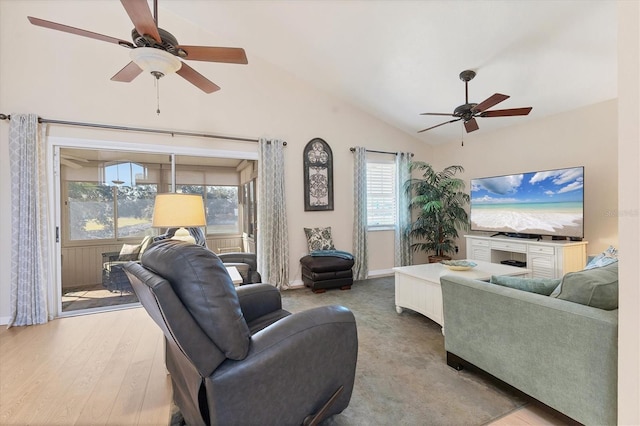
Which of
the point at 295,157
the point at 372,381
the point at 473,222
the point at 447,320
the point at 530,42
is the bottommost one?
the point at 372,381

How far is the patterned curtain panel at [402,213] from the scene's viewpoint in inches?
209

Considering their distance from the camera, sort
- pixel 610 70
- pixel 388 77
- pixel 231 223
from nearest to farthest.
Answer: pixel 610 70, pixel 388 77, pixel 231 223

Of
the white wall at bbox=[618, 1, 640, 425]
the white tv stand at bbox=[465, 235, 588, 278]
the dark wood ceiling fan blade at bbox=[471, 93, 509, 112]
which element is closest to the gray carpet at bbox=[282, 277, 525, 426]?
the white wall at bbox=[618, 1, 640, 425]

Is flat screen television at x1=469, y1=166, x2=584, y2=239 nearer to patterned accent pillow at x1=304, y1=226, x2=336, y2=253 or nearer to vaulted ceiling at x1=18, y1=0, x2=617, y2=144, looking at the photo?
vaulted ceiling at x1=18, y1=0, x2=617, y2=144

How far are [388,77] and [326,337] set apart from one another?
12.2 feet

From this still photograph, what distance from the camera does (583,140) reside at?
3766mm

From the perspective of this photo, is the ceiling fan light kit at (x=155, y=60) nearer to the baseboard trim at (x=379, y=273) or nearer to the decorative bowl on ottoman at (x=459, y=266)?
the decorative bowl on ottoman at (x=459, y=266)

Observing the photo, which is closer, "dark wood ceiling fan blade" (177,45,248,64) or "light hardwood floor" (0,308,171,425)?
"light hardwood floor" (0,308,171,425)

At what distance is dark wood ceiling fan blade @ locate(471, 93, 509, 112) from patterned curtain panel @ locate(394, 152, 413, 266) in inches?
88.1

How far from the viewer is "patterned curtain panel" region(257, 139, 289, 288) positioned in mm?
4199

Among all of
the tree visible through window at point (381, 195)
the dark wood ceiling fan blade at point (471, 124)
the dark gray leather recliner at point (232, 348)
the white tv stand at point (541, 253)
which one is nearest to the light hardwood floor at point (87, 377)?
the dark gray leather recliner at point (232, 348)

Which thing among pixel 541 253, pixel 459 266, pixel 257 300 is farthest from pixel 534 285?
pixel 541 253

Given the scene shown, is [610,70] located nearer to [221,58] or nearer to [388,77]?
[388,77]

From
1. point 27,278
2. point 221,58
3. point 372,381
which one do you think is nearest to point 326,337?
point 372,381
